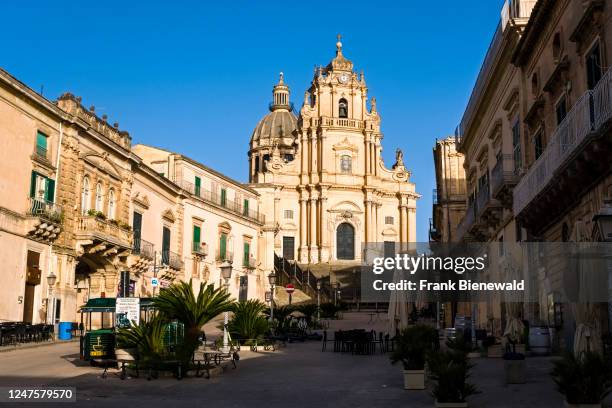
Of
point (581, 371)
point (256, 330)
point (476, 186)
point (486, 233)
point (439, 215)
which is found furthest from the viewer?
point (439, 215)

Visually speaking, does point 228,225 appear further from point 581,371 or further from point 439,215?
point 581,371

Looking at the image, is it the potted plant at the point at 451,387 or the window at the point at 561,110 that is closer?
the potted plant at the point at 451,387

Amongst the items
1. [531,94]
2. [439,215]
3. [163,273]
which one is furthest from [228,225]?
[531,94]

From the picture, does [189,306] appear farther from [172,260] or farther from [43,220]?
[172,260]

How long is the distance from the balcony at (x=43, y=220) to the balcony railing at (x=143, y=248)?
24.2 ft

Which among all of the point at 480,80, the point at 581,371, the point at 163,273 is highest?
the point at 480,80

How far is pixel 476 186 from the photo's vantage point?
35281mm

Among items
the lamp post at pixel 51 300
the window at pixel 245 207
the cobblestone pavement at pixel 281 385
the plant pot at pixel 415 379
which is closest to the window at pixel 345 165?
the window at pixel 245 207

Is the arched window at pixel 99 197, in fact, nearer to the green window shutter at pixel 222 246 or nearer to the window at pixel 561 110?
the green window shutter at pixel 222 246

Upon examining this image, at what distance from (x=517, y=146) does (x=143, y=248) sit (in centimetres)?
2311

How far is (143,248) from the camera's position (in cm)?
4147

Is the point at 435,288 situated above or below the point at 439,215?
below

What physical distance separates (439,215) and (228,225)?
14550 millimetres

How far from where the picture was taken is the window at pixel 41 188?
3152 centimetres
